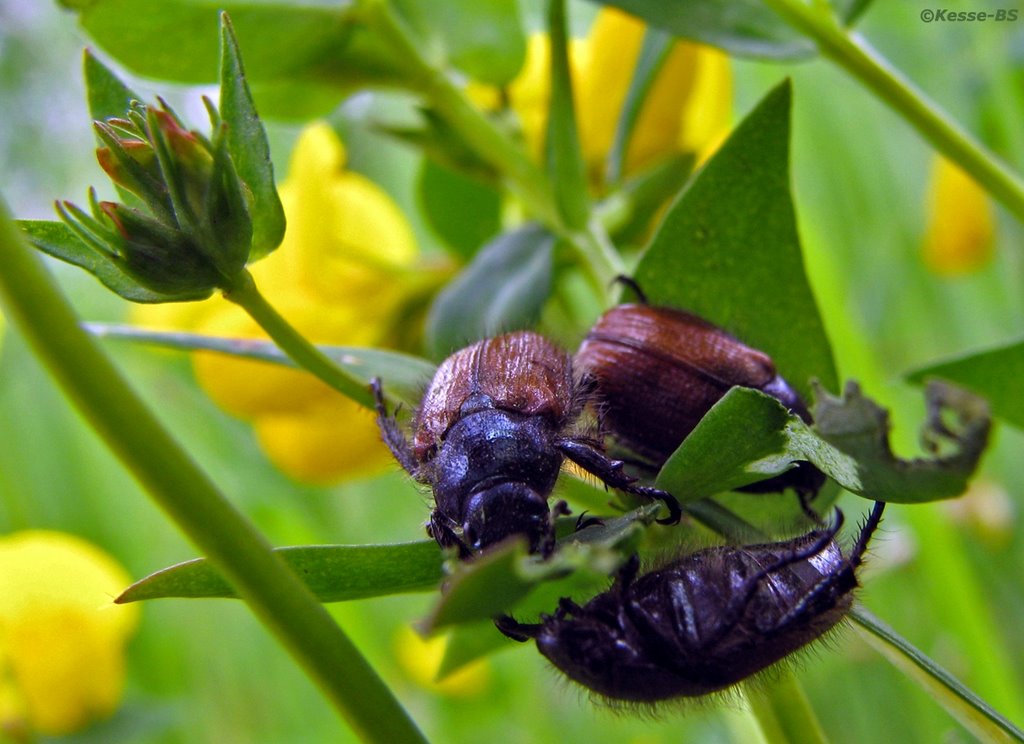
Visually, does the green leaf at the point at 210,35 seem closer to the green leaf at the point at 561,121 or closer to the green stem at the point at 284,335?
the green leaf at the point at 561,121

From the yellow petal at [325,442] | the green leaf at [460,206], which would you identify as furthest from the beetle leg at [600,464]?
the green leaf at [460,206]

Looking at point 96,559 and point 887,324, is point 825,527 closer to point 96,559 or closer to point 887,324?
point 96,559

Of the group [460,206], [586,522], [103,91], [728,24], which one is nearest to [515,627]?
[586,522]

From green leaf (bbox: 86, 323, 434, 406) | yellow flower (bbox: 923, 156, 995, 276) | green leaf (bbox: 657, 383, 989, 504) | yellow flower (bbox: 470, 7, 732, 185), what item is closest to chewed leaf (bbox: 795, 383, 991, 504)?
green leaf (bbox: 657, 383, 989, 504)

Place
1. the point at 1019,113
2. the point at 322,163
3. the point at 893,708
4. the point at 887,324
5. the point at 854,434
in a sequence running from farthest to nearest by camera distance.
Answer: the point at 887,324
the point at 893,708
the point at 1019,113
the point at 322,163
the point at 854,434

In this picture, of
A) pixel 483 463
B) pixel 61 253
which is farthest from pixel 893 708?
pixel 61 253

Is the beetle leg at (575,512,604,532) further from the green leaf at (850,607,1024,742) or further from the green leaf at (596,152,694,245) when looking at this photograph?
the green leaf at (596,152,694,245)
